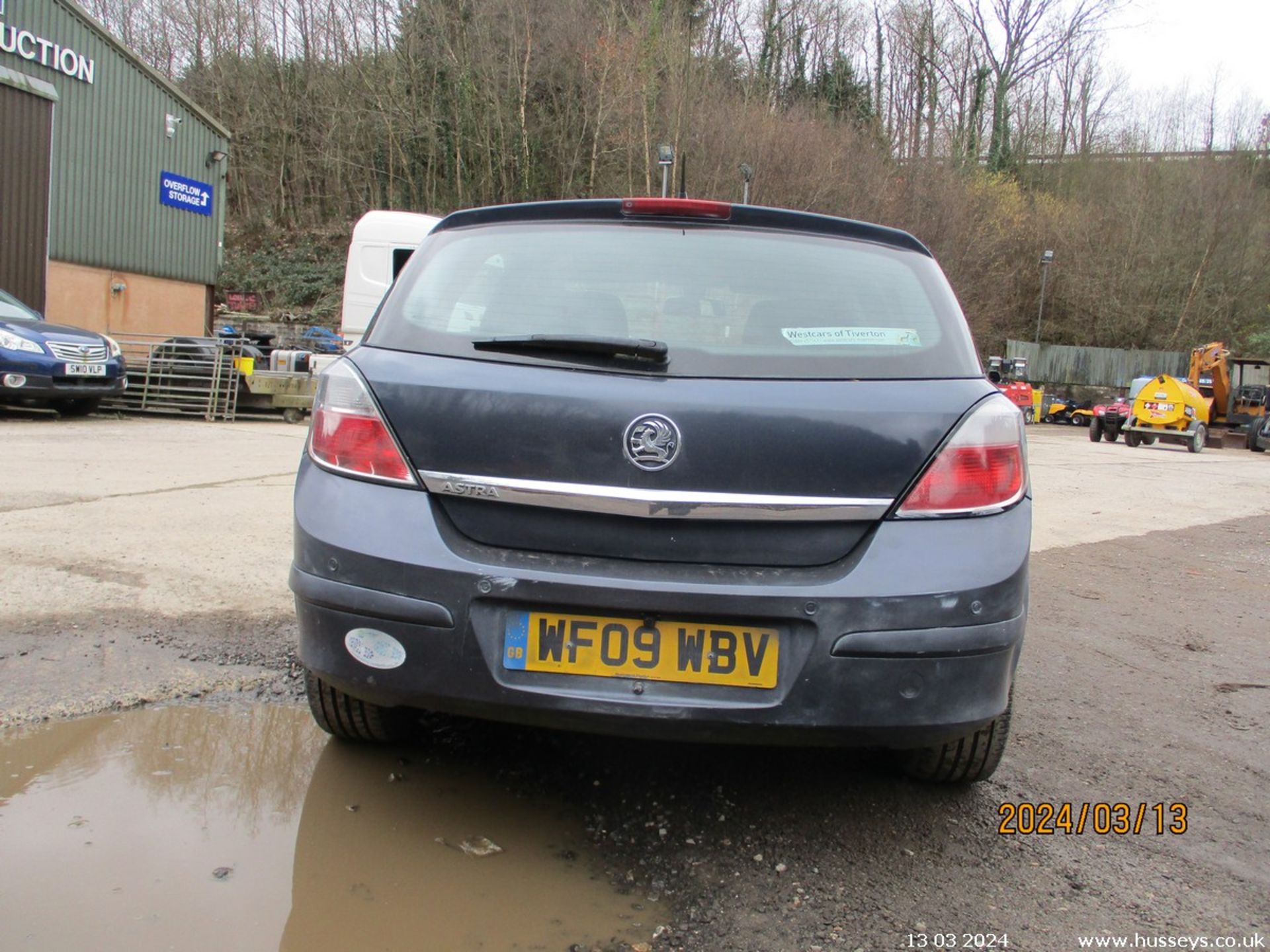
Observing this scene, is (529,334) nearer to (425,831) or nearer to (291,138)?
(425,831)

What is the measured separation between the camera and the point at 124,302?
68.5 feet

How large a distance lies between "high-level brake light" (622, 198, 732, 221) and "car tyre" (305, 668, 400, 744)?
1450 millimetres

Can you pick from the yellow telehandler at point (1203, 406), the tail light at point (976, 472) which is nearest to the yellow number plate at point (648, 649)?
the tail light at point (976, 472)

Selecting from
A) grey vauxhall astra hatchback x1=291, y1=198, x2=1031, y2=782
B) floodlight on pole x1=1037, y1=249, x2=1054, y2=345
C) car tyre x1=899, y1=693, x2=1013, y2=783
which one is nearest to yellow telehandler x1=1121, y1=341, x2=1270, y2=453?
floodlight on pole x1=1037, y1=249, x2=1054, y2=345

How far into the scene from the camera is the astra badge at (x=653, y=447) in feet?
6.77

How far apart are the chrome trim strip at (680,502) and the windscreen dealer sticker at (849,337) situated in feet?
1.32

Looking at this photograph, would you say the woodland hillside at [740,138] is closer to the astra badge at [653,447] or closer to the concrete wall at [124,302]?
the concrete wall at [124,302]

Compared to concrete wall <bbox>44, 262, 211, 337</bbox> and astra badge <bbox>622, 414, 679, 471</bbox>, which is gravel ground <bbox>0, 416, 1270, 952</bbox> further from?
concrete wall <bbox>44, 262, 211, 337</bbox>

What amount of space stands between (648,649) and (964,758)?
100 cm

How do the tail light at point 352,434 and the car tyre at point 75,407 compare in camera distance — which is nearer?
the tail light at point 352,434

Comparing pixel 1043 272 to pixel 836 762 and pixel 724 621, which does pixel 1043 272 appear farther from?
pixel 724 621

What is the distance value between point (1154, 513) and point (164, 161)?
2083 centimetres

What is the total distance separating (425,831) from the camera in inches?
90.5

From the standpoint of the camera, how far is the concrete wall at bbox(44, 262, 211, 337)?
762 inches
